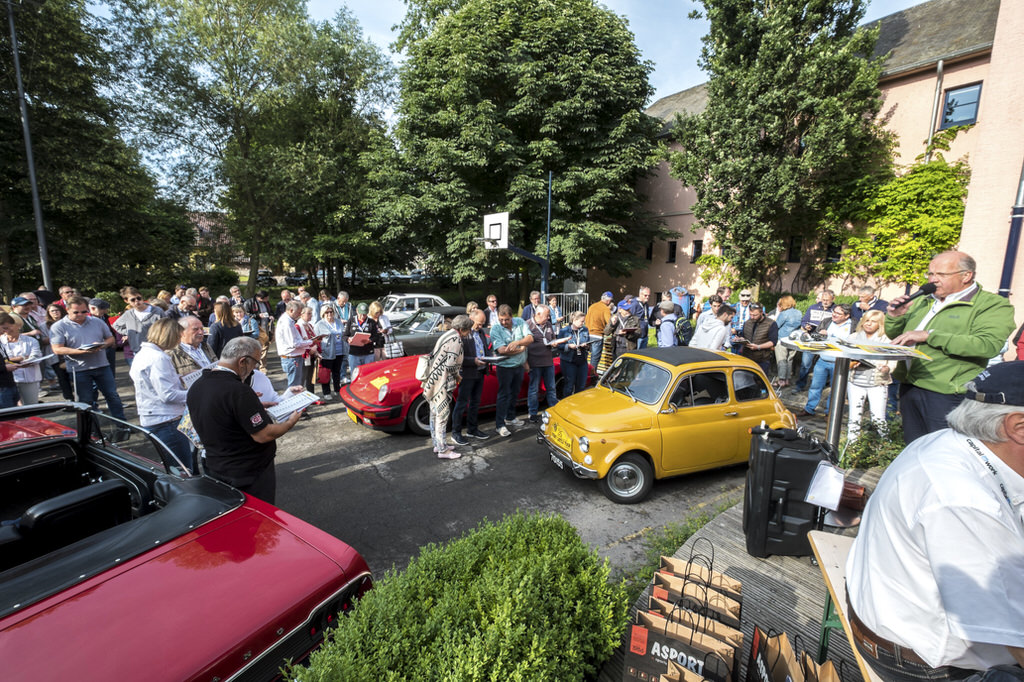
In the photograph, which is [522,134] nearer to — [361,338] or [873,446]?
[361,338]

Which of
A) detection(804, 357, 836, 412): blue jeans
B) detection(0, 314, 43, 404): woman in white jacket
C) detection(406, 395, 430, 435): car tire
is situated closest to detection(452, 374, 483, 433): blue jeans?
detection(406, 395, 430, 435): car tire

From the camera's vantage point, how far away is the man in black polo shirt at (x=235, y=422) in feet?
10.5

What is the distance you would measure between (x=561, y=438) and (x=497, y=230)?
10.2 meters

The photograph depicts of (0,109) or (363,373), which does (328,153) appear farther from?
(363,373)

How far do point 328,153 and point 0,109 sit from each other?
1106 centimetres

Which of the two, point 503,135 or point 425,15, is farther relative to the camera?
point 425,15

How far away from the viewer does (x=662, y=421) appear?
4.97 metres

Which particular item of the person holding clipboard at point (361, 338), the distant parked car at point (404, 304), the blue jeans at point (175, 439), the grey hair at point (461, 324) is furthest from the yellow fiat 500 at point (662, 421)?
the distant parked car at point (404, 304)

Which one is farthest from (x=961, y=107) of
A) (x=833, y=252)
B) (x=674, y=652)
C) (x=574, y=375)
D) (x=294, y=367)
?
(x=294, y=367)

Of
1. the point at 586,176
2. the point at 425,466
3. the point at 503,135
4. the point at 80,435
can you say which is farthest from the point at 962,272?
the point at 503,135

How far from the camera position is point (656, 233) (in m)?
18.6

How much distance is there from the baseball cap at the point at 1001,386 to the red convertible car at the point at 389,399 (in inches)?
219

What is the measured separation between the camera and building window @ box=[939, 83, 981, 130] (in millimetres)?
13031

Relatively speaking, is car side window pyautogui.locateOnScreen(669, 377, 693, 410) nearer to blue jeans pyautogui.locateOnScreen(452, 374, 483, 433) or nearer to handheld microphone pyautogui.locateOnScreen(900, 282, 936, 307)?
handheld microphone pyautogui.locateOnScreen(900, 282, 936, 307)
